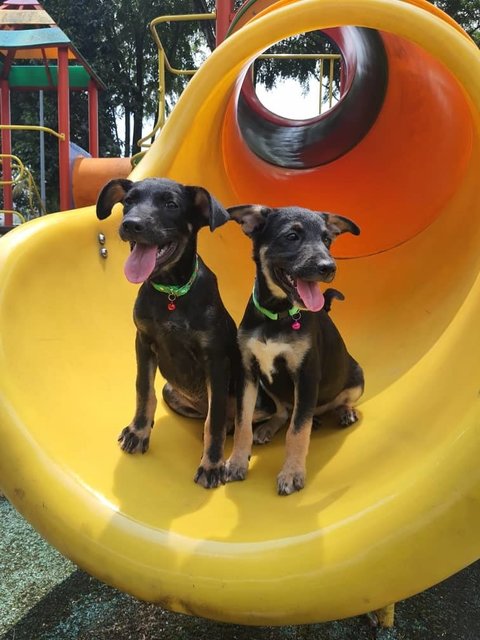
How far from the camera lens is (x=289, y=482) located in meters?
2.24

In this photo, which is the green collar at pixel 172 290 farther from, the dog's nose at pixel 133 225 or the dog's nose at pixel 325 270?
the dog's nose at pixel 325 270

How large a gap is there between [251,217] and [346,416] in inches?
43.1

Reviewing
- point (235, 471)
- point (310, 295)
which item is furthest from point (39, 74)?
point (235, 471)

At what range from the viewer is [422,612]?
2385mm

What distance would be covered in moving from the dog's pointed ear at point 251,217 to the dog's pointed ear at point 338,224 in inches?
10.6

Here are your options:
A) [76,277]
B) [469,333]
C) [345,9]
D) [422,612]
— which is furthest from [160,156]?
[422,612]

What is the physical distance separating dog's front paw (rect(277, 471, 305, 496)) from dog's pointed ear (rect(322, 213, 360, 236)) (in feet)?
3.54

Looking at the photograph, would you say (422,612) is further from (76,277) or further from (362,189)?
(362,189)

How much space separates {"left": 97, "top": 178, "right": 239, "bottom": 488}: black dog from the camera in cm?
228

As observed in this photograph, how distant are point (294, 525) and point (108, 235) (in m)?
1.96

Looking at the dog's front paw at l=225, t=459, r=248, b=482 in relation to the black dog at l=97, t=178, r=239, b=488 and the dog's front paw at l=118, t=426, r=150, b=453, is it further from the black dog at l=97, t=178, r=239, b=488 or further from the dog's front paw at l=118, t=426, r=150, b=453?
the dog's front paw at l=118, t=426, r=150, b=453

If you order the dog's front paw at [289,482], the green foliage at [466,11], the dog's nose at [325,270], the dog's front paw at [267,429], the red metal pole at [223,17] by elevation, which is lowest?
the dog's front paw at [267,429]

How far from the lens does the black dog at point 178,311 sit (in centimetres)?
228

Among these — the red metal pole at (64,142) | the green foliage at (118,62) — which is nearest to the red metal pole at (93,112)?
the red metal pole at (64,142)
